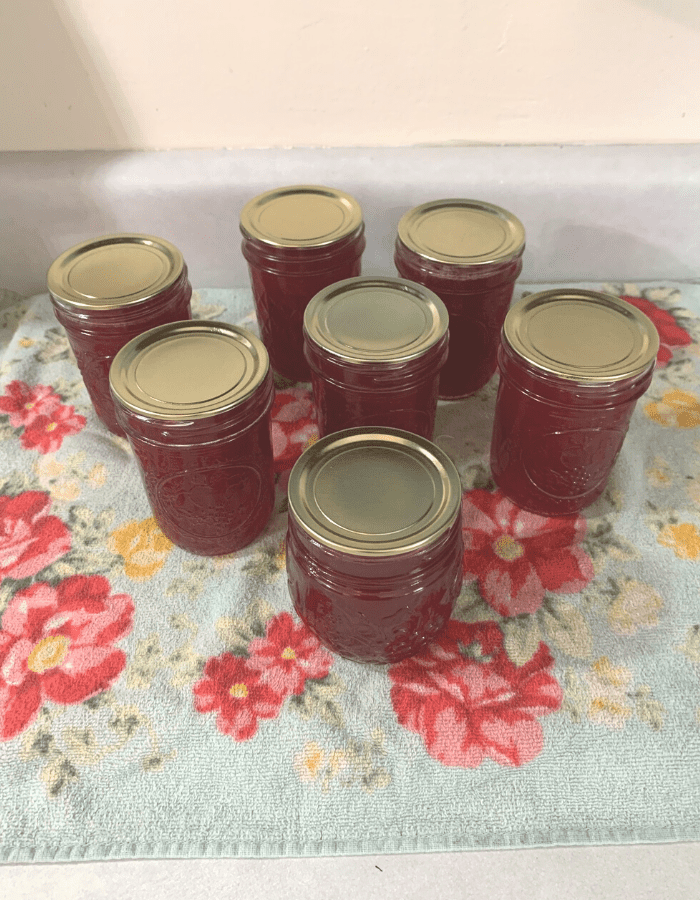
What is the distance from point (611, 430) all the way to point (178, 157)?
0.66 metres

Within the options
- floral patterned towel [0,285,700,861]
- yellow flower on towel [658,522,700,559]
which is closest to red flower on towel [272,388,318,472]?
floral patterned towel [0,285,700,861]

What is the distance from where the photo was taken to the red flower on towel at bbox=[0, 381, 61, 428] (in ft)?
2.79

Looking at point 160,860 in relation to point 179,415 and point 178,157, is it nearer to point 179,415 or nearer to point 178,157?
point 179,415

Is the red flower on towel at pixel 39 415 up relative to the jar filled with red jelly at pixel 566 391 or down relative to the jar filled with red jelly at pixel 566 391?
down

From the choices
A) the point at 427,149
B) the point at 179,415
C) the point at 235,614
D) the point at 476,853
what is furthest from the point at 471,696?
the point at 427,149

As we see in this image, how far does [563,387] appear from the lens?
0.62 meters

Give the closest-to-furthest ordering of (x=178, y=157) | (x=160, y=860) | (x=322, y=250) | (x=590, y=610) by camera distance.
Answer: (x=160, y=860)
(x=590, y=610)
(x=322, y=250)
(x=178, y=157)

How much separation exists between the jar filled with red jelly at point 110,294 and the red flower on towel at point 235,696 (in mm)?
335

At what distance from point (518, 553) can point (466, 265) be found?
0.96ft

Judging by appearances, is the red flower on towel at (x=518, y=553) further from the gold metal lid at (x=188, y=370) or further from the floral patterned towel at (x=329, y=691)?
the gold metal lid at (x=188, y=370)

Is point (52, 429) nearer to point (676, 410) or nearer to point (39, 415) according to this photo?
point (39, 415)

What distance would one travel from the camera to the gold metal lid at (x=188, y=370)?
1.96 feet

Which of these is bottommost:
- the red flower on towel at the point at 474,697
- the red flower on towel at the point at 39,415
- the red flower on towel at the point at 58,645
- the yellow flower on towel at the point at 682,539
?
the yellow flower on towel at the point at 682,539

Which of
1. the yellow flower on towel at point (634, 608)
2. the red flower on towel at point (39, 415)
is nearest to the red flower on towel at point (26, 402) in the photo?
the red flower on towel at point (39, 415)
